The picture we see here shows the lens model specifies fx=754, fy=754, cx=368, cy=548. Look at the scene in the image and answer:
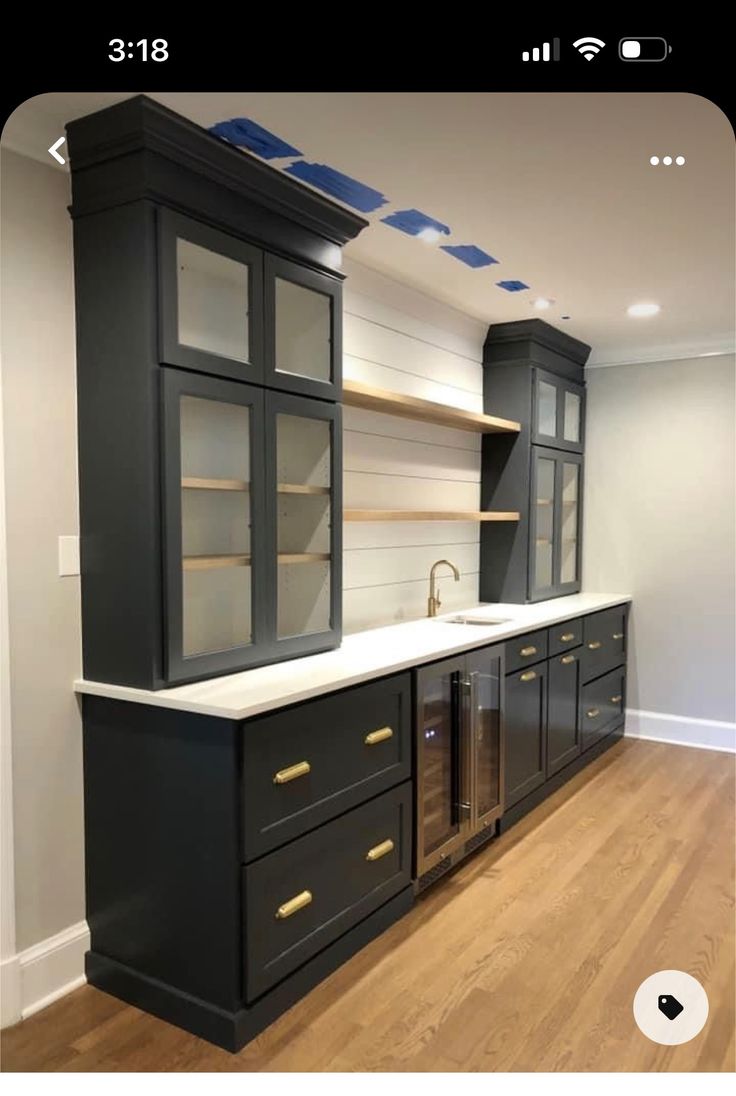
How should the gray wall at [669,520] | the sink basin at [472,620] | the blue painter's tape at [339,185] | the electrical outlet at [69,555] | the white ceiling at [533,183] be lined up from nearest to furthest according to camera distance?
the white ceiling at [533,183] → the electrical outlet at [69,555] → the blue painter's tape at [339,185] → the sink basin at [472,620] → the gray wall at [669,520]

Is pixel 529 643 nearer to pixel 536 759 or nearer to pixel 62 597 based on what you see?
pixel 536 759

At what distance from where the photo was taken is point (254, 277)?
7.19 feet

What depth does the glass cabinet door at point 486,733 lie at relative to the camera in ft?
9.11

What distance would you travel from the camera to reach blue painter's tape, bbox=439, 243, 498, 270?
2771 millimetres

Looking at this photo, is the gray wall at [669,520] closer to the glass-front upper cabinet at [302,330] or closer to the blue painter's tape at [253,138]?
the glass-front upper cabinet at [302,330]

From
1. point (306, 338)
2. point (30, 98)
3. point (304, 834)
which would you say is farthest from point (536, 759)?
point (30, 98)

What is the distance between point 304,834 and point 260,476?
101 cm

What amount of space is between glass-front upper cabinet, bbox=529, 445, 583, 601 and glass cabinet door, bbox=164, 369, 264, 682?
212cm

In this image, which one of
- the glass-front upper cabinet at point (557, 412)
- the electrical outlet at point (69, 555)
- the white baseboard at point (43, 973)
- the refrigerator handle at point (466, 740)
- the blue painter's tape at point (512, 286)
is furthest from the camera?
the glass-front upper cabinet at point (557, 412)

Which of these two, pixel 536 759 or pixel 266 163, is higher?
pixel 266 163

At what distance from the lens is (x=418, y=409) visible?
10.2 feet

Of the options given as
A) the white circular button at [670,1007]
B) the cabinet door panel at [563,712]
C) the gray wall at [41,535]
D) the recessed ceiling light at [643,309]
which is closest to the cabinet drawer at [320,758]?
the gray wall at [41,535]

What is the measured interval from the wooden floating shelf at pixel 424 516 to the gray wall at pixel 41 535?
1.01 meters
